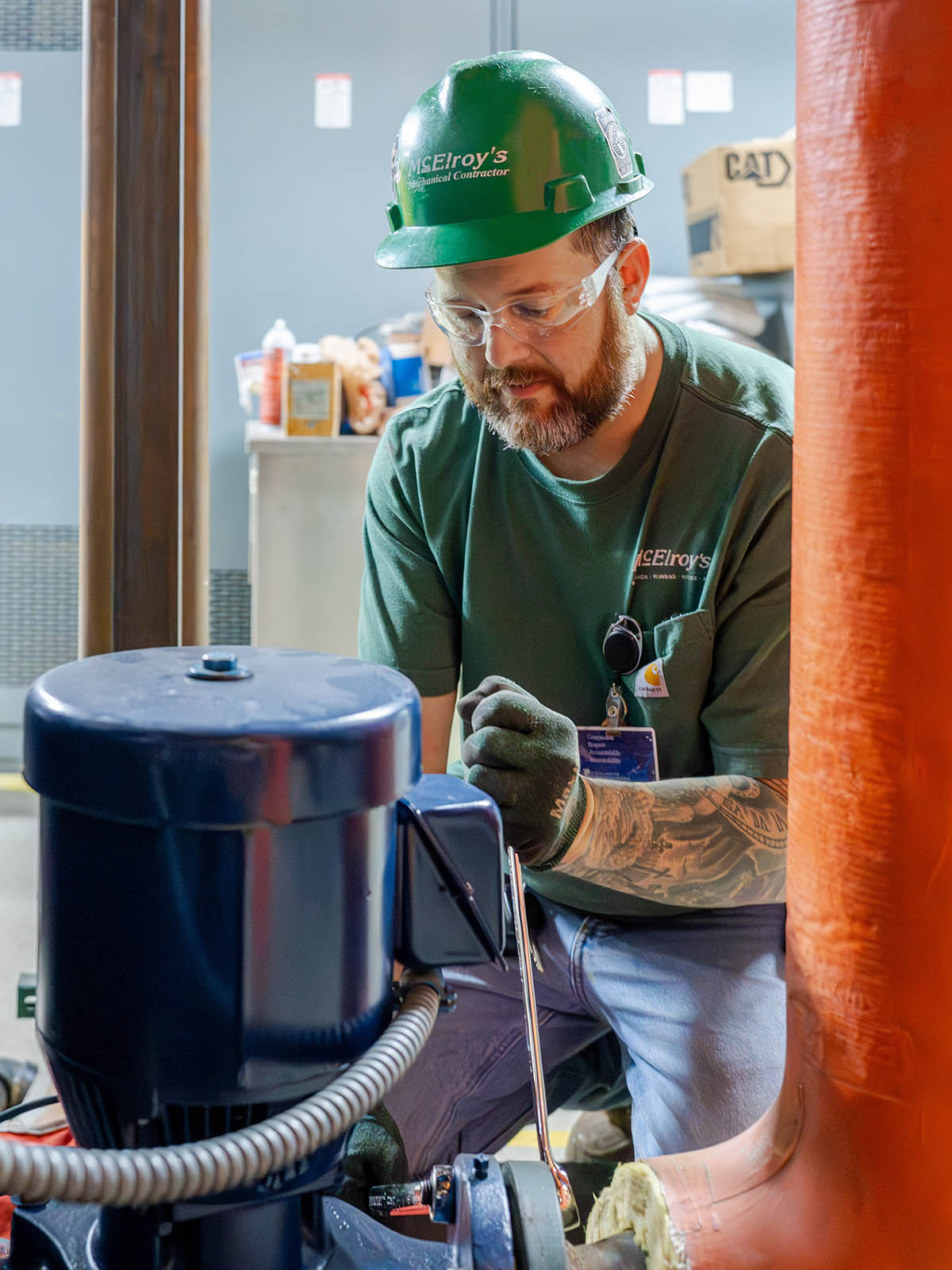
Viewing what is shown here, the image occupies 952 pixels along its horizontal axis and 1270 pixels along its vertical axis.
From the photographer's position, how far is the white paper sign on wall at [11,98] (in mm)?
4098

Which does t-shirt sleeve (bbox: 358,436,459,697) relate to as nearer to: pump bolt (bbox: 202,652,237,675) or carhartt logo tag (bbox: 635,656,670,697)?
carhartt logo tag (bbox: 635,656,670,697)

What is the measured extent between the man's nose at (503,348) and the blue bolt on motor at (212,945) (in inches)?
33.1

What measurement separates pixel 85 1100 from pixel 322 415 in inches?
120

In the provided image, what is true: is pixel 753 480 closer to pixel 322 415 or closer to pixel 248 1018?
pixel 248 1018

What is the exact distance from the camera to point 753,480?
4.65 feet

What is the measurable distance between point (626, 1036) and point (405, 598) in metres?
0.61

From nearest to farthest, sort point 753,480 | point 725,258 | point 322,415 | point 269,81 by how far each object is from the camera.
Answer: point 753,480, point 322,415, point 725,258, point 269,81

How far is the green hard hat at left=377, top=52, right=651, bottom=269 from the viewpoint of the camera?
127 centimetres

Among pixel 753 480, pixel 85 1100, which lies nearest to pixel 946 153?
pixel 85 1100

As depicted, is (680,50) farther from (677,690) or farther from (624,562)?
(677,690)

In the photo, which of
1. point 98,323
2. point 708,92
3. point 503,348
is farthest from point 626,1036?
point 708,92

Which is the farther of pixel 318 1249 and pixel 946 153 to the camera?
pixel 318 1249

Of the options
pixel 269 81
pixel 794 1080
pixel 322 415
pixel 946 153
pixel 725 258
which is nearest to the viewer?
pixel 946 153

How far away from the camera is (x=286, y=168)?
4180 millimetres
